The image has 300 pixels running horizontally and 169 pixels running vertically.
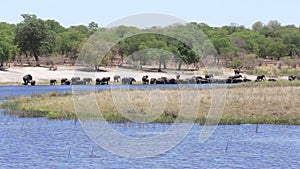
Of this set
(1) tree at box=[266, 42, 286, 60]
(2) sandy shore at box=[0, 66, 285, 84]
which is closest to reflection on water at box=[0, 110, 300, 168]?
(2) sandy shore at box=[0, 66, 285, 84]

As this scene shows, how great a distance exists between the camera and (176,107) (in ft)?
148

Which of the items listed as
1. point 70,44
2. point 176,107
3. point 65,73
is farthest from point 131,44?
point 176,107

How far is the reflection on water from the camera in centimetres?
2722

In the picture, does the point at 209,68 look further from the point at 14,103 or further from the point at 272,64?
the point at 14,103

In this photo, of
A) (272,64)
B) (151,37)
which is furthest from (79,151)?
(272,64)

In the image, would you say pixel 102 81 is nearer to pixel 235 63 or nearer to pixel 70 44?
pixel 235 63

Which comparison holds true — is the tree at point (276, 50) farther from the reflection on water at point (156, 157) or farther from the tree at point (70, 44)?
the reflection on water at point (156, 157)

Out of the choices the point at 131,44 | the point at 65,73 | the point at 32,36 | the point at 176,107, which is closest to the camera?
the point at 176,107

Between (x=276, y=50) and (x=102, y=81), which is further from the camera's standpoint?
(x=276, y=50)

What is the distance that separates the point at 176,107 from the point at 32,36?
83.8m

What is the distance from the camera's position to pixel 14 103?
5297cm

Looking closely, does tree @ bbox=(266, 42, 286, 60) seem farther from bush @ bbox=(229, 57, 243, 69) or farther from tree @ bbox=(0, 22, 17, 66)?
tree @ bbox=(0, 22, 17, 66)

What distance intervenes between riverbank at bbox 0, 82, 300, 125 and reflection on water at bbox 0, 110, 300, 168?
2.35 meters

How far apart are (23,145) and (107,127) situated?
7.52m
